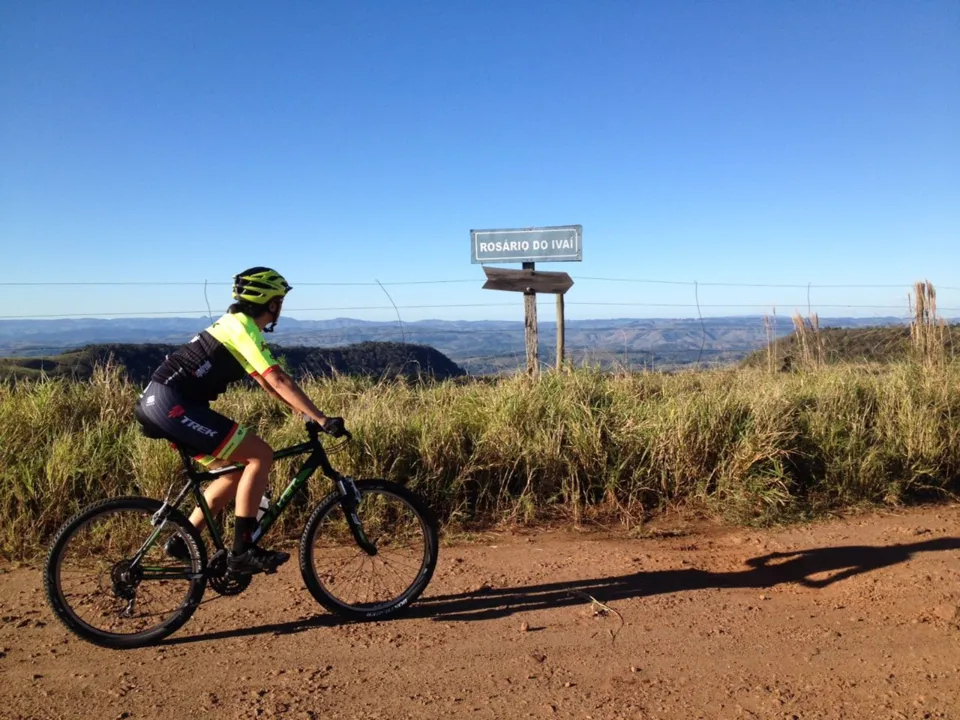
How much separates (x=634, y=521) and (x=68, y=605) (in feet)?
12.5

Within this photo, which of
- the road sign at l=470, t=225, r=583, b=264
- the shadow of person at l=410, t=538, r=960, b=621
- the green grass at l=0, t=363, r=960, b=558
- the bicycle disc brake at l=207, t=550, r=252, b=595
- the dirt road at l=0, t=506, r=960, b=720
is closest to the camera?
the dirt road at l=0, t=506, r=960, b=720

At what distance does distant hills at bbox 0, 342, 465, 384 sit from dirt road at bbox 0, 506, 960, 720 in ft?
10.6

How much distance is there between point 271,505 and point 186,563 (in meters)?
0.51

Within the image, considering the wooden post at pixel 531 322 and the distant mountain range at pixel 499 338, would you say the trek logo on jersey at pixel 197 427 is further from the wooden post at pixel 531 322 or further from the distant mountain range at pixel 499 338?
the wooden post at pixel 531 322

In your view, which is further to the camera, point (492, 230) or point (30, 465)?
point (492, 230)

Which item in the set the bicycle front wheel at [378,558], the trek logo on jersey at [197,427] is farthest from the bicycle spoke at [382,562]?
the trek logo on jersey at [197,427]

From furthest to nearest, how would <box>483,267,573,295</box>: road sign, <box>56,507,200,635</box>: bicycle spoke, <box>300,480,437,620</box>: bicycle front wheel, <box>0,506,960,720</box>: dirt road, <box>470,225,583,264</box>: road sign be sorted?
<box>470,225,583,264</box>: road sign → <box>483,267,573,295</box>: road sign → <box>300,480,437,620</box>: bicycle front wheel → <box>56,507,200,635</box>: bicycle spoke → <box>0,506,960,720</box>: dirt road

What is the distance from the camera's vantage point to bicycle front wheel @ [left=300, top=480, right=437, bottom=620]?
3.81 m

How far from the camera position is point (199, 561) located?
11.9 feet

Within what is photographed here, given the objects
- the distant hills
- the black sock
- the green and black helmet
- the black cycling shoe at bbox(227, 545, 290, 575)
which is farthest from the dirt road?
the distant hills

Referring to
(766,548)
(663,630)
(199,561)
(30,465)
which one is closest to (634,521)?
(766,548)

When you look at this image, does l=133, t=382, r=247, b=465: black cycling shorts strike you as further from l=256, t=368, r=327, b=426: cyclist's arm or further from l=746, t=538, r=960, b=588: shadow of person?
l=746, t=538, r=960, b=588: shadow of person

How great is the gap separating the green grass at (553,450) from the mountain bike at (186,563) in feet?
3.60

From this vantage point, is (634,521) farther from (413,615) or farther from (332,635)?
(332,635)
